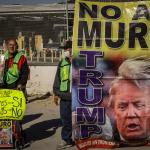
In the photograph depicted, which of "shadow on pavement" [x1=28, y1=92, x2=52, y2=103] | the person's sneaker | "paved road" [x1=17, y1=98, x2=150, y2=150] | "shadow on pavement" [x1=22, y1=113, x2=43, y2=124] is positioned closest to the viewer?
the person's sneaker

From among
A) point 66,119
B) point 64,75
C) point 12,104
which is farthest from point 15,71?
point 66,119

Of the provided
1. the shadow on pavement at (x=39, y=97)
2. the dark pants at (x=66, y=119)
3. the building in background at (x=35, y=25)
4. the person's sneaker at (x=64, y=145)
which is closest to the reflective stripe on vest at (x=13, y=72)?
the dark pants at (x=66, y=119)

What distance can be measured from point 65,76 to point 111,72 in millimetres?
1216

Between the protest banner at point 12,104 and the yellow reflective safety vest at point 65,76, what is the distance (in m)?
0.67

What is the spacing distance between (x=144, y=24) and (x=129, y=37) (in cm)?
27

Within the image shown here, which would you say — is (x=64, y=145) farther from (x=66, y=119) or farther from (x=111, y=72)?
(x=111, y=72)

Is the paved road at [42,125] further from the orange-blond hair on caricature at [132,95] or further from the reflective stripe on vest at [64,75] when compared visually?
the reflective stripe on vest at [64,75]

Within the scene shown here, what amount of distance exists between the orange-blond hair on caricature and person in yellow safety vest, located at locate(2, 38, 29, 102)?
1.85 meters

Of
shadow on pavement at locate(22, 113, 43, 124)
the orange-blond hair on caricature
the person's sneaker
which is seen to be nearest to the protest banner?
the person's sneaker

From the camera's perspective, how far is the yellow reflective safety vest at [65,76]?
334 inches

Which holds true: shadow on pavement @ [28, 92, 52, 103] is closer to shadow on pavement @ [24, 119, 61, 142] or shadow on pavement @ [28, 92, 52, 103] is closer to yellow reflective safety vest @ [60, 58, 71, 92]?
shadow on pavement @ [24, 119, 61, 142]

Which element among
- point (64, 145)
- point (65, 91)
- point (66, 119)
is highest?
point (65, 91)

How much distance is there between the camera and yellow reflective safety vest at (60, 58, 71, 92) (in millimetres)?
8484

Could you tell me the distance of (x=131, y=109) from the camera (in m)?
7.55
